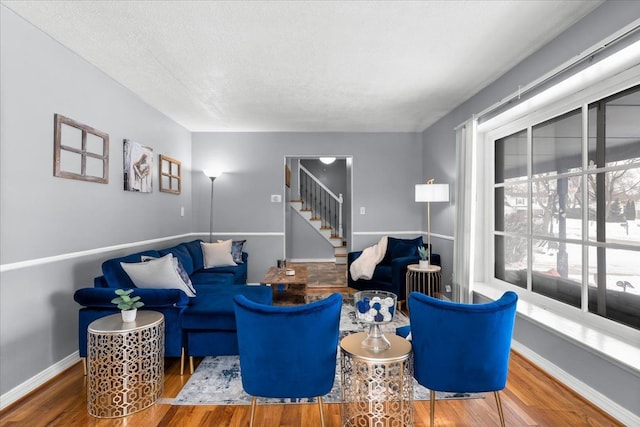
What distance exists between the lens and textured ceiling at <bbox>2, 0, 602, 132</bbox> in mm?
2412

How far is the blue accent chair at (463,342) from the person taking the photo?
187cm

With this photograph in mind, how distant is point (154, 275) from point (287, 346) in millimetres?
1656

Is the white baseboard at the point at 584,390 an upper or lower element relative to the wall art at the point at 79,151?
lower

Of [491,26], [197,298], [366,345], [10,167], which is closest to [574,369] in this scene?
[366,345]

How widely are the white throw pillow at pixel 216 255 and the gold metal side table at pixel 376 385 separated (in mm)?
3480

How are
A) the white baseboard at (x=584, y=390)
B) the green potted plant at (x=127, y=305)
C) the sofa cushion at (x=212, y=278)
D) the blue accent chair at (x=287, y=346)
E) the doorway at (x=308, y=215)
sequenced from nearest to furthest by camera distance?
the blue accent chair at (x=287, y=346) → the white baseboard at (x=584, y=390) → the green potted plant at (x=127, y=305) → the sofa cushion at (x=212, y=278) → the doorway at (x=308, y=215)

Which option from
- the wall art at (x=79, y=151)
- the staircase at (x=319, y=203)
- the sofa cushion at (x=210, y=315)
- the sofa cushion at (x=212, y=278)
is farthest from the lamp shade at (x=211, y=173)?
the staircase at (x=319, y=203)

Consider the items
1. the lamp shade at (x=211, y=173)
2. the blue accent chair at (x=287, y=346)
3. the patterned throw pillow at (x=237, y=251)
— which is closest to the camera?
the blue accent chair at (x=287, y=346)

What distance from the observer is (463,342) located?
1876 mm

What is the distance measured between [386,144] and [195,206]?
3.53 meters

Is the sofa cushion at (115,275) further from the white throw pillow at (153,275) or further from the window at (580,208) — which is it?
the window at (580,208)

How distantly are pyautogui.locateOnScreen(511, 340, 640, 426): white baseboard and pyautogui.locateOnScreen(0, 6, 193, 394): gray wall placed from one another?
402 cm

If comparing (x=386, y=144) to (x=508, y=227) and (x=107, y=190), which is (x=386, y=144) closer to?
(x=508, y=227)

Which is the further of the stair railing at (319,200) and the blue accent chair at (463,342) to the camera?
the stair railing at (319,200)
